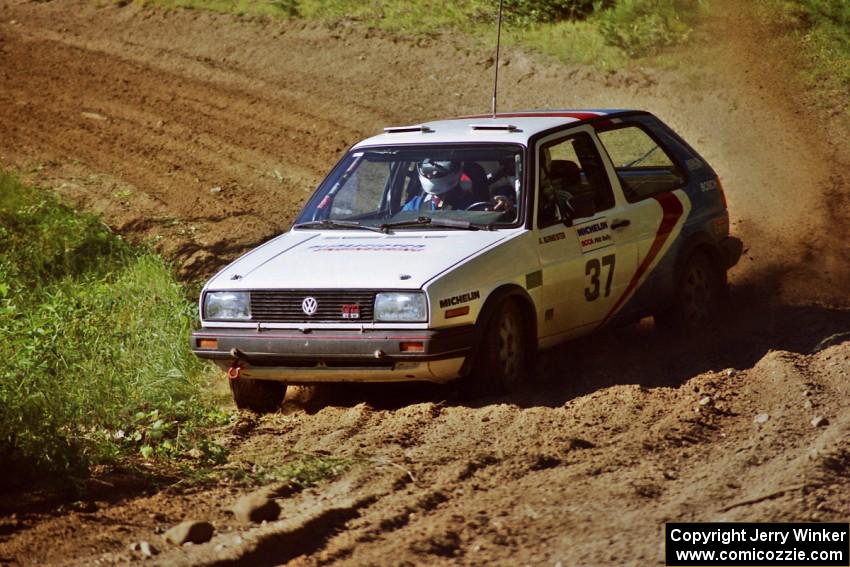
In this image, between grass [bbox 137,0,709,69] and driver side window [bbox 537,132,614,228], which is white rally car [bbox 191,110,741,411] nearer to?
driver side window [bbox 537,132,614,228]

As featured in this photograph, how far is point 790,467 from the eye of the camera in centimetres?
590

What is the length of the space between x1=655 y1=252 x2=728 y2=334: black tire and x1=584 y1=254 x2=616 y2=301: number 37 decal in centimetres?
84

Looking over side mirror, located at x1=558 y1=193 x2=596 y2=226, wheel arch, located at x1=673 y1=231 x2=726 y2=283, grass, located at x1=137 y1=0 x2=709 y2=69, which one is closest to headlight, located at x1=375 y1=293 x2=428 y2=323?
side mirror, located at x1=558 y1=193 x2=596 y2=226

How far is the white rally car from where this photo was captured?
7.31 meters

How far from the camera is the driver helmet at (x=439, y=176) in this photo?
832cm

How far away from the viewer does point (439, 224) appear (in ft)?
26.3

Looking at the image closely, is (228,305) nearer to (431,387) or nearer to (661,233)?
(431,387)

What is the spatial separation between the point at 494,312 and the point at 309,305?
1.03 meters

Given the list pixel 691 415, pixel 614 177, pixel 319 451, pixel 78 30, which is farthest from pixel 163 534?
Answer: pixel 78 30

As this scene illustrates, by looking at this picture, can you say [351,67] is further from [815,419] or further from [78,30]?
[815,419]

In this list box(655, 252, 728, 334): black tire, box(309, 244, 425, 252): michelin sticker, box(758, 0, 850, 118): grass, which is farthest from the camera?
box(758, 0, 850, 118): grass

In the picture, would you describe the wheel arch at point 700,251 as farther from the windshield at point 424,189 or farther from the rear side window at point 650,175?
the windshield at point 424,189

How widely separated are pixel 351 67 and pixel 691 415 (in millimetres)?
12395

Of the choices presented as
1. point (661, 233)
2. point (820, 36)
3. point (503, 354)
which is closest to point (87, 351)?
point (503, 354)
